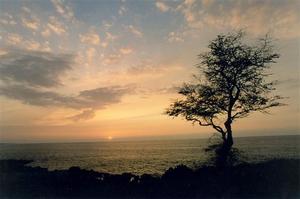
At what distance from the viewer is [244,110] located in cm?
3111

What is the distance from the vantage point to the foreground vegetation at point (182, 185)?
21625mm

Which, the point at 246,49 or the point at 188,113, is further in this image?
the point at 188,113

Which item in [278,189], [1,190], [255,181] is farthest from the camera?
[1,190]

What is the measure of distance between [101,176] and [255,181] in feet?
45.4

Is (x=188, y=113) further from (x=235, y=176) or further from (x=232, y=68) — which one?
(x=235, y=176)

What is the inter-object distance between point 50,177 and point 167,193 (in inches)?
486

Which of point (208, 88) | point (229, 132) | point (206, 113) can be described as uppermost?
point (208, 88)

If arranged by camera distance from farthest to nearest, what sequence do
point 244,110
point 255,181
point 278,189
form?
point 244,110 → point 255,181 → point 278,189

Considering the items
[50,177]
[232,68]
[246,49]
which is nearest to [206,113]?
[232,68]

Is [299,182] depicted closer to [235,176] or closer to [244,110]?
[235,176]

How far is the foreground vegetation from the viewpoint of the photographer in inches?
851

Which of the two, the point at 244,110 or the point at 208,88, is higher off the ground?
the point at 208,88

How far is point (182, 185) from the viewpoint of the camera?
2311 cm

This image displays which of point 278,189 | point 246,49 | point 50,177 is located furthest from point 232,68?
point 50,177
